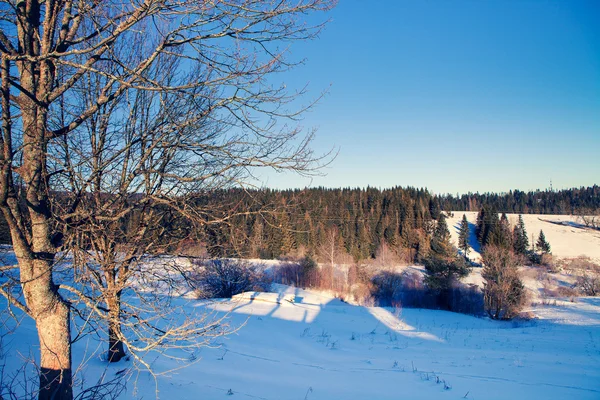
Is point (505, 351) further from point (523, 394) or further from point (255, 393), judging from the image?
point (255, 393)

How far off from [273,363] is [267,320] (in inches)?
179

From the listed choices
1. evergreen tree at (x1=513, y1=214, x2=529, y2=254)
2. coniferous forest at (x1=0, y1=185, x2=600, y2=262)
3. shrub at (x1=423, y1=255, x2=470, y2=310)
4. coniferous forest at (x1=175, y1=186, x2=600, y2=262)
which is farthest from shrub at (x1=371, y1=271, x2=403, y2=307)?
evergreen tree at (x1=513, y1=214, x2=529, y2=254)

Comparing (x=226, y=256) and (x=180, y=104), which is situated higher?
(x=180, y=104)

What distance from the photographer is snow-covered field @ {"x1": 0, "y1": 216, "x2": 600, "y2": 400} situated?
574 centimetres

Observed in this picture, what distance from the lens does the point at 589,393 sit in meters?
6.41

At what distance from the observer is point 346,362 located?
27.2 ft

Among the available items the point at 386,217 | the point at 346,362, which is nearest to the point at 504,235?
the point at 386,217

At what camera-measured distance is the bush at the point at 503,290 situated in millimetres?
23328

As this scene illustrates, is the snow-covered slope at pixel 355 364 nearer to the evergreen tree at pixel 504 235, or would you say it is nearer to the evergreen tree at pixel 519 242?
the evergreen tree at pixel 504 235

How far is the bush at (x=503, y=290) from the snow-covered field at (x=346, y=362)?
836 cm

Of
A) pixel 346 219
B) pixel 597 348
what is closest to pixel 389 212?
pixel 346 219

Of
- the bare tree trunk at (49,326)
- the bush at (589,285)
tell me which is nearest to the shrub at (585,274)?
the bush at (589,285)

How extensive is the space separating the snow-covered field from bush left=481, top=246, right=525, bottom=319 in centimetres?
836

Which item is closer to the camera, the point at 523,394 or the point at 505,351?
the point at 523,394
